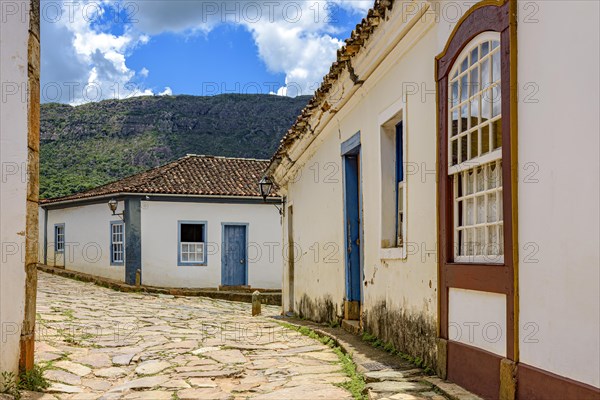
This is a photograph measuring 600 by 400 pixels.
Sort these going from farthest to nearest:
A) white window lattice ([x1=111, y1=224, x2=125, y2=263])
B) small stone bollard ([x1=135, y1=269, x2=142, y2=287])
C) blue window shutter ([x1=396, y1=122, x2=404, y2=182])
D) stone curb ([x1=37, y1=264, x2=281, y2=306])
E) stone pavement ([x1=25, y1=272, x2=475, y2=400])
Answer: white window lattice ([x1=111, y1=224, x2=125, y2=263]) < small stone bollard ([x1=135, y1=269, x2=142, y2=287]) < stone curb ([x1=37, y1=264, x2=281, y2=306]) < blue window shutter ([x1=396, y1=122, x2=404, y2=182]) < stone pavement ([x1=25, y1=272, x2=475, y2=400])

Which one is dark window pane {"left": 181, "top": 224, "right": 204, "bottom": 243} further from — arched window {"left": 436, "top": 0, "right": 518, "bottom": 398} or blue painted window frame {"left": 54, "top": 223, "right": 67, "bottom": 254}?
arched window {"left": 436, "top": 0, "right": 518, "bottom": 398}

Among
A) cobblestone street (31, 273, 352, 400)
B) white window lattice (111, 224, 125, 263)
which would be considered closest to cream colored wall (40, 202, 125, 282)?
white window lattice (111, 224, 125, 263)

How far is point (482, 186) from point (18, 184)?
11.4ft

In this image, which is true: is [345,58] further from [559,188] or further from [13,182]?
[559,188]

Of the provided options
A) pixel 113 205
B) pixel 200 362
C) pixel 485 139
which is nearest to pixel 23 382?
pixel 200 362

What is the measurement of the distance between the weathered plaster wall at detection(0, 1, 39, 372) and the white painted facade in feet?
49.6

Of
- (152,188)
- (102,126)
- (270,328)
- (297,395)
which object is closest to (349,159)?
(270,328)

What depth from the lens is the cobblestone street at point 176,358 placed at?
5473mm

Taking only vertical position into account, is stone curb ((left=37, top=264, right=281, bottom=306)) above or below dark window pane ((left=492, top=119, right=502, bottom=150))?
below

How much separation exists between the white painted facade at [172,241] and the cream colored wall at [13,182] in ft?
50.1

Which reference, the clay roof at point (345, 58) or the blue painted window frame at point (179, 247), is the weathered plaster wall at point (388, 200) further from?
the blue painted window frame at point (179, 247)

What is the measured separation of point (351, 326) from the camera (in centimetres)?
820

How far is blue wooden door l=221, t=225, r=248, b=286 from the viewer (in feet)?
69.6

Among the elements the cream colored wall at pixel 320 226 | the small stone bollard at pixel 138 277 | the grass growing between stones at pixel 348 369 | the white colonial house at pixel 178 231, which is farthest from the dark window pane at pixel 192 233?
the grass growing between stones at pixel 348 369
